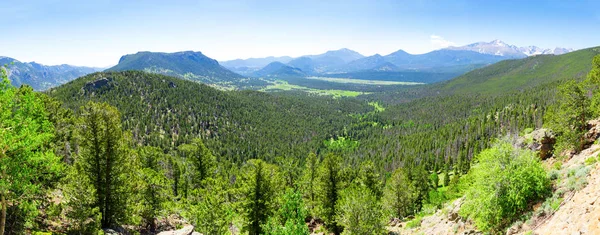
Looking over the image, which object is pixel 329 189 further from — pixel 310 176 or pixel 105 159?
pixel 105 159

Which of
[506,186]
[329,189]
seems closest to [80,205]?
[329,189]

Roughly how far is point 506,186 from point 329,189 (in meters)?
24.8

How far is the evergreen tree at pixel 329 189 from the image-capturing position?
150 ft

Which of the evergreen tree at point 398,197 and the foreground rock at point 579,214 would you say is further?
the evergreen tree at point 398,197

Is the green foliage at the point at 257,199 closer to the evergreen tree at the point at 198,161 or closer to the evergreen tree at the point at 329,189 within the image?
the evergreen tree at the point at 329,189

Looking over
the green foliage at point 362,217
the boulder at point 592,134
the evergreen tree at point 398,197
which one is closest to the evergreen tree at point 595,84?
the boulder at point 592,134

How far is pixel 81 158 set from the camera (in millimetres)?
31578

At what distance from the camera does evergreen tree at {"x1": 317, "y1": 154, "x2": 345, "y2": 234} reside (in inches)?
1800

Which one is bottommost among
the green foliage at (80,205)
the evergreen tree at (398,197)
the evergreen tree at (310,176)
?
the evergreen tree at (398,197)

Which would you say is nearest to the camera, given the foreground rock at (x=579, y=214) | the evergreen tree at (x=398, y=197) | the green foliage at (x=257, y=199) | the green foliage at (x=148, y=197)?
the foreground rock at (x=579, y=214)

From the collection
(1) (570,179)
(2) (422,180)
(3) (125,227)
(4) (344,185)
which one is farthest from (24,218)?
(2) (422,180)

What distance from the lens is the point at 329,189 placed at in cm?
4653

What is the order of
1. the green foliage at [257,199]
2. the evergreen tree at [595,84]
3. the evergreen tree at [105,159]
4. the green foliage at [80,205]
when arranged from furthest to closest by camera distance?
the green foliage at [257,199] → the evergreen tree at [595,84] → the evergreen tree at [105,159] → the green foliage at [80,205]

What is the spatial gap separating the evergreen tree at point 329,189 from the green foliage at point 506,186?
21.0m
